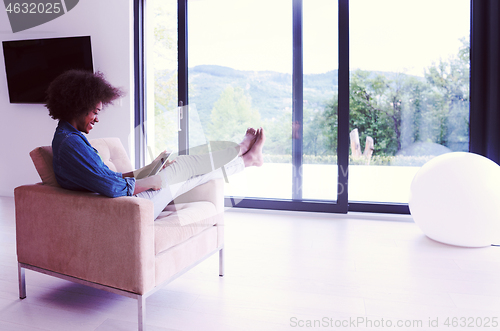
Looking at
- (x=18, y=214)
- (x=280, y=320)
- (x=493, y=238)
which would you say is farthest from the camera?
(x=493, y=238)

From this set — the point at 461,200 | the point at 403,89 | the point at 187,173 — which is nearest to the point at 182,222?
the point at 187,173

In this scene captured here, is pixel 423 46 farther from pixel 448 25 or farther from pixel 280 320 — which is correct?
pixel 280 320

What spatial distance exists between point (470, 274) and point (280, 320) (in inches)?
52.3

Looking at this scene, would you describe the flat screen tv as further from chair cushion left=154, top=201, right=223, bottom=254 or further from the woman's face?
chair cushion left=154, top=201, right=223, bottom=254

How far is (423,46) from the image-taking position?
11.4 feet

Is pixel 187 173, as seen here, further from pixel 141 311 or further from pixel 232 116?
pixel 232 116

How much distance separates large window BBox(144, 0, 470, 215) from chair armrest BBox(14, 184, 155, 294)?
236 centimetres

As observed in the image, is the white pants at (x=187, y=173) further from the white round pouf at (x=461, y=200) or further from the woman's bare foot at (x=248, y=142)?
the white round pouf at (x=461, y=200)

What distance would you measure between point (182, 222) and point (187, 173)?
0.34 m

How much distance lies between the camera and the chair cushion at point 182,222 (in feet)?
5.64

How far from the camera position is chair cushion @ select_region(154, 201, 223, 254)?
1718 millimetres

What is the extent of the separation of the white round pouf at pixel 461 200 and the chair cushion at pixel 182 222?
5.44ft

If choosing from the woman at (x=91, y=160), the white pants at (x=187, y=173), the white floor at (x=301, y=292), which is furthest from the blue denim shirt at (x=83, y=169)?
the white floor at (x=301, y=292)

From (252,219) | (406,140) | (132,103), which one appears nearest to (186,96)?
(132,103)
